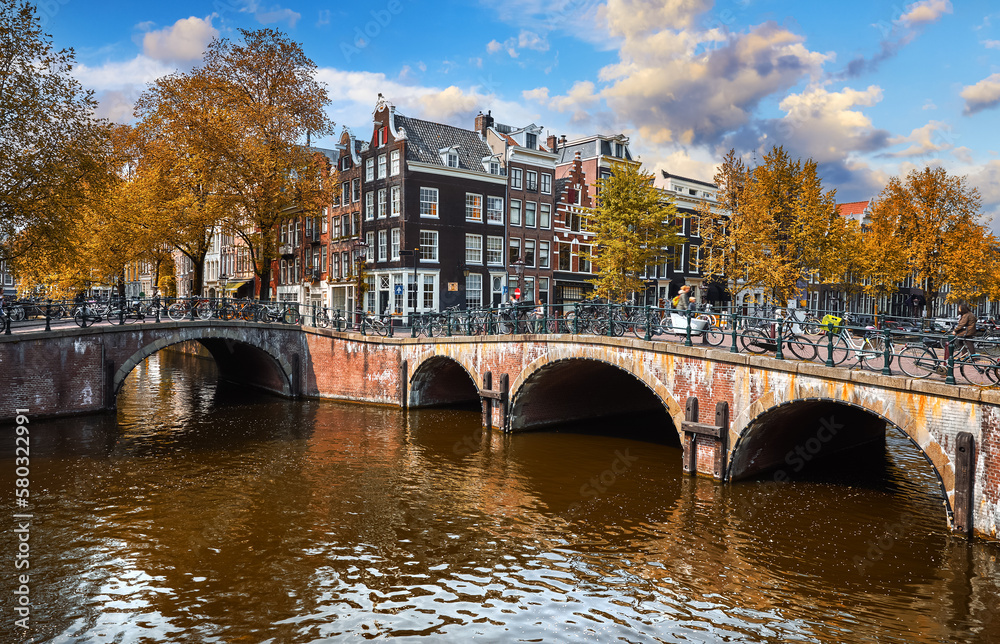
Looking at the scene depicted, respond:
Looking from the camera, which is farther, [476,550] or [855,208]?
[855,208]

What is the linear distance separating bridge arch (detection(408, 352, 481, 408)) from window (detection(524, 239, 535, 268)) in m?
15.5

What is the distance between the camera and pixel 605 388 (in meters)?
22.1

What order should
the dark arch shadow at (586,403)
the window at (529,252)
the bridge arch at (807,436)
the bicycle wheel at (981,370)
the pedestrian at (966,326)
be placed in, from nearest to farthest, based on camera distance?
the bicycle wheel at (981,370) < the bridge arch at (807,436) < the pedestrian at (966,326) < the dark arch shadow at (586,403) < the window at (529,252)

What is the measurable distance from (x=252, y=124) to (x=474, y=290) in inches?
593

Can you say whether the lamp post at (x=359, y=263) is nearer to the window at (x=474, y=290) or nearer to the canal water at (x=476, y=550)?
the window at (x=474, y=290)

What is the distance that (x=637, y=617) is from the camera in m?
8.48

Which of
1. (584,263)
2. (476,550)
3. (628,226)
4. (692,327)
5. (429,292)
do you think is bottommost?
(476,550)

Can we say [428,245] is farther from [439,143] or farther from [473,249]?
[439,143]

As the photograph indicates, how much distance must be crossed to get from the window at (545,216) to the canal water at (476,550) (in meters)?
24.5

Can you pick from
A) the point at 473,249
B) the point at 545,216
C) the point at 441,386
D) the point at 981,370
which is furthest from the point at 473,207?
the point at 981,370

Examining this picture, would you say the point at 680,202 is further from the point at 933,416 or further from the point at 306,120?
the point at 933,416

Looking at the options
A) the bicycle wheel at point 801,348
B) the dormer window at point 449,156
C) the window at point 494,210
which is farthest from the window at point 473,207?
the bicycle wheel at point 801,348

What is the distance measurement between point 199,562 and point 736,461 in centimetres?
1107

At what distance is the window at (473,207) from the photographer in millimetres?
37000
